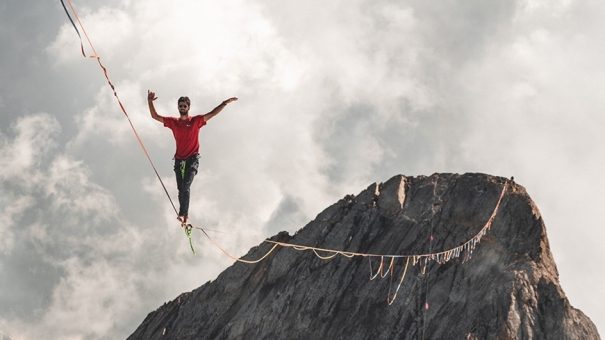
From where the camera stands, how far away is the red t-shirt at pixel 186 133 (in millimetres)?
19094

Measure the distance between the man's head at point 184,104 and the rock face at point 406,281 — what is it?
106 feet

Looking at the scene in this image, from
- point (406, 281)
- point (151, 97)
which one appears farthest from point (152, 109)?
point (406, 281)

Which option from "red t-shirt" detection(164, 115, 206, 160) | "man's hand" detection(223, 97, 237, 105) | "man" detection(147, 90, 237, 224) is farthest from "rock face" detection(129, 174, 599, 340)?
"man's hand" detection(223, 97, 237, 105)

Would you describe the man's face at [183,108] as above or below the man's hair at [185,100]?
below

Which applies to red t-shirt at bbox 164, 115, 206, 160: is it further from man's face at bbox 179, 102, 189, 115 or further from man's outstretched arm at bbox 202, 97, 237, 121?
man's face at bbox 179, 102, 189, 115

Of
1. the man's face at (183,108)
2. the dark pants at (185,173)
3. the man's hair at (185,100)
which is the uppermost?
the man's hair at (185,100)

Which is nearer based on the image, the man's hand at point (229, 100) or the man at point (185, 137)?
the man's hand at point (229, 100)

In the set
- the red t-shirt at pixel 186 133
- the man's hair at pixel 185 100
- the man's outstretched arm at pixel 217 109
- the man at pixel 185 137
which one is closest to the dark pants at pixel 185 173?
the man at pixel 185 137

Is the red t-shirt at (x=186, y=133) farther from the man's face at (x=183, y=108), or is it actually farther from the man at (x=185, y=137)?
the man's face at (x=183, y=108)

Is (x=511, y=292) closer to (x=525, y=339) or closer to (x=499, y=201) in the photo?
(x=525, y=339)

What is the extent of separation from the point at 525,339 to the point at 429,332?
6927 mm

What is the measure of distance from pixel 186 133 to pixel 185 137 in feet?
0.44

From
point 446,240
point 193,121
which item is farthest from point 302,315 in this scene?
point 193,121

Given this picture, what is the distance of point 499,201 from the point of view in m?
53.7
